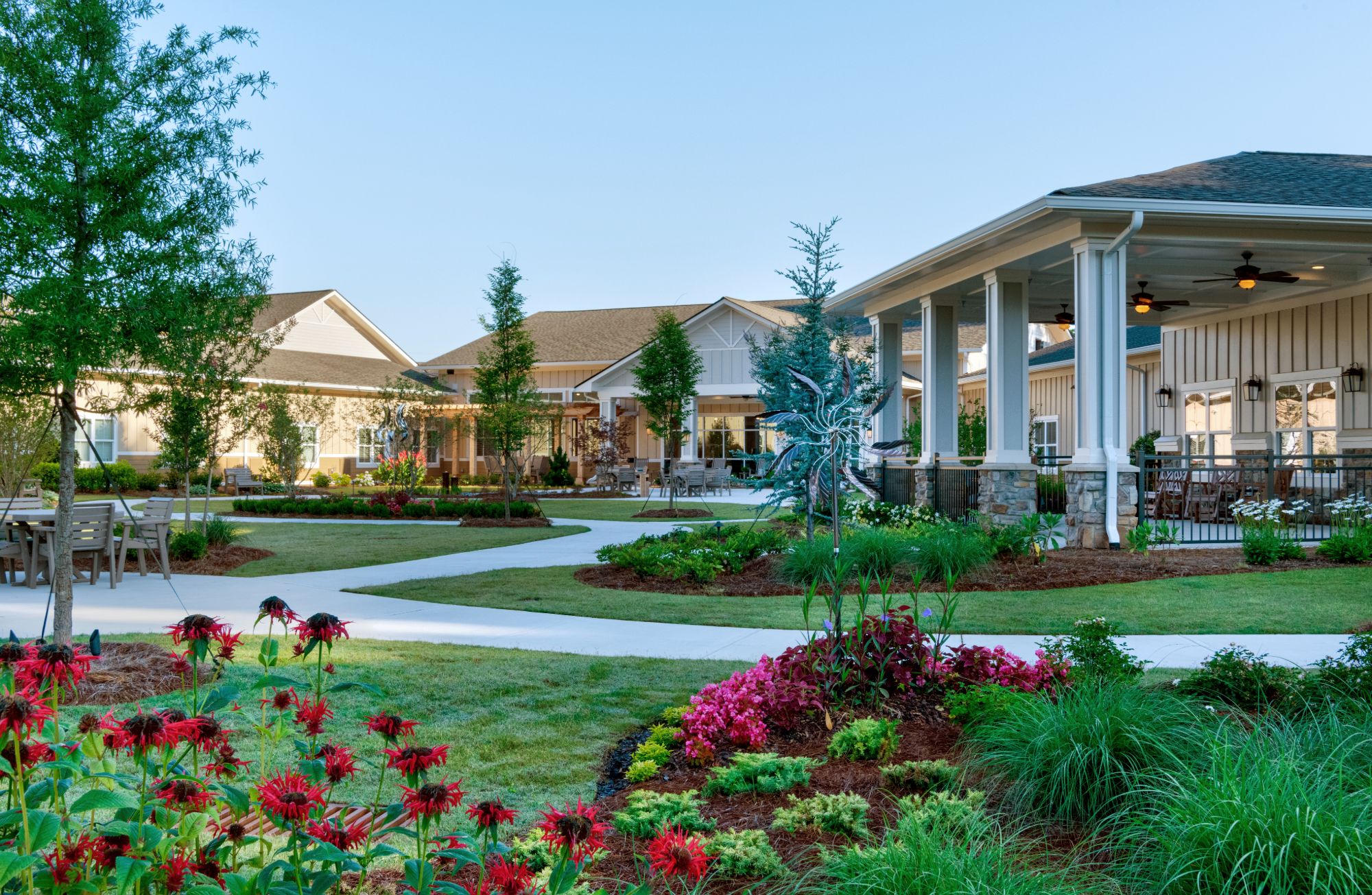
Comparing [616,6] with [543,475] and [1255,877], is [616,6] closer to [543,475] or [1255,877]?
[543,475]

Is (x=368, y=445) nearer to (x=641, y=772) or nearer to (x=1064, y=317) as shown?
(x=1064, y=317)

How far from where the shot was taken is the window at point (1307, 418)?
16062 mm

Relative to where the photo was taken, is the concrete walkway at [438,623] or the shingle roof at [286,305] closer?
the concrete walkway at [438,623]

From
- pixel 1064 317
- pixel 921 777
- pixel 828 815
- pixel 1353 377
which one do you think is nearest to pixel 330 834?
pixel 828 815

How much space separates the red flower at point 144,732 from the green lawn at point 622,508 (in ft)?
52.8

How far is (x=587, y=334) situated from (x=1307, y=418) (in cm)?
2431

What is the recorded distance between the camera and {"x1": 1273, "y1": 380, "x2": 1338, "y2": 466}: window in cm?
1606

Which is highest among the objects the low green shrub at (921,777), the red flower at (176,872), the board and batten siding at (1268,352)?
the board and batten siding at (1268,352)

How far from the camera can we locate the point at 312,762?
232 cm

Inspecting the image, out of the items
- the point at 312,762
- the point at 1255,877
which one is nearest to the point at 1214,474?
the point at 1255,877

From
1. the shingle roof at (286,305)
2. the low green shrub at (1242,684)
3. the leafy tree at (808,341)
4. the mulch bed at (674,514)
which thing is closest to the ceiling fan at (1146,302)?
the leafy tree at (808,341)

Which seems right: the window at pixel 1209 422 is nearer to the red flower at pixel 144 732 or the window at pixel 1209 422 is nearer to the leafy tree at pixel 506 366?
the leafy tree at pixel 506 366

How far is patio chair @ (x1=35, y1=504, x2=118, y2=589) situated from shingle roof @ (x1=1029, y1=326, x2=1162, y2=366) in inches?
692

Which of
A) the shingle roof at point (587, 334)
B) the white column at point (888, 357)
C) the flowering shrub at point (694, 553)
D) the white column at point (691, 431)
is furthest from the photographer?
the shingle roof at point (587, 334)
